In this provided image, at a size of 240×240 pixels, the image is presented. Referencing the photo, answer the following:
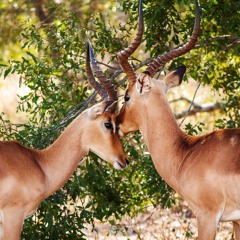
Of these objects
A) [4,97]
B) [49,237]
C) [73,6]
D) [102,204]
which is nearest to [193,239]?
[102,204]

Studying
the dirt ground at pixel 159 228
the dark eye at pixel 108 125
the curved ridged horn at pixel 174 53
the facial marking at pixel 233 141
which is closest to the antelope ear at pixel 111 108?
the dark eye at pixel 108 125

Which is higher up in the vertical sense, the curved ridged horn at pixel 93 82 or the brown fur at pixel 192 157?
the curved ridged horn at pixel 93 82

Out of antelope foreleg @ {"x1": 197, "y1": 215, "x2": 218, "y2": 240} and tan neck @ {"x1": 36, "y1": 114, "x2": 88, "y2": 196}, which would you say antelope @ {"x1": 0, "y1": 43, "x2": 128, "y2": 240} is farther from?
antelope foreleg @ {"x1": 197, "y1": 215, "x2": 218, "y2": 240}

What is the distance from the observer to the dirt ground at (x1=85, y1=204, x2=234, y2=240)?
9.00 metres

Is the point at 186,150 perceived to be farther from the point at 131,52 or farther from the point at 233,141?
the point at 131,52

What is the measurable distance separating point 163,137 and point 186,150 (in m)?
0.25

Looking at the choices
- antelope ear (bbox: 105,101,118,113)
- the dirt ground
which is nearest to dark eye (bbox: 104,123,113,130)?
antelope ear (bbox: 105,101,118,113)

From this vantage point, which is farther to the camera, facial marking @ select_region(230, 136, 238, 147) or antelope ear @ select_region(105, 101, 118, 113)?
antelope ear @ select_region(105, 101, 118, 113)

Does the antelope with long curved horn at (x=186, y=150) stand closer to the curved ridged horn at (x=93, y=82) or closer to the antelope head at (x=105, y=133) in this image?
the antelope head at (x=105, y=133)

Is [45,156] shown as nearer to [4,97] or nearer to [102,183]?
[102,183]

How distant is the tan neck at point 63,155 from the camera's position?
23.3ft

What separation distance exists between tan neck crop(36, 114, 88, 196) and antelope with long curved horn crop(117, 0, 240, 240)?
0.39m

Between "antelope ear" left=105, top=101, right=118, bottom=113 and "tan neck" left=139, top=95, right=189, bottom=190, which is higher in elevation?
"antelope ear" left=105, top=101, right=118, bottom=113

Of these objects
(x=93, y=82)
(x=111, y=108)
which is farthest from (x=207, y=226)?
(x=93, y=82)
